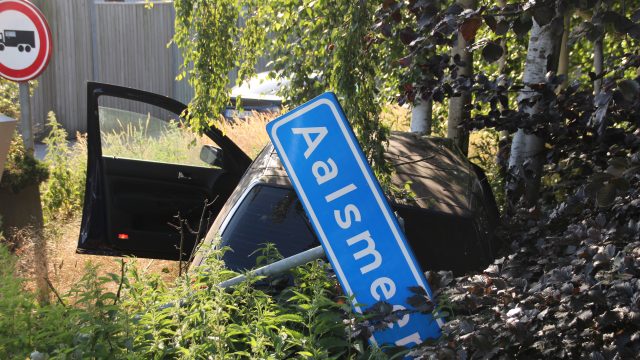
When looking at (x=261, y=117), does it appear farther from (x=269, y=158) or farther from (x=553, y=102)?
(x=553, y=102)

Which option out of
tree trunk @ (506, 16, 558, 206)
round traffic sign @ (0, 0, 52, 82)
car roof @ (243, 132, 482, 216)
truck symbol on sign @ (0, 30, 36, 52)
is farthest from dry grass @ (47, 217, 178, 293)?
tree trunk @ (506, 16, 558, 206)

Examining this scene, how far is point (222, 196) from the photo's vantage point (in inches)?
227

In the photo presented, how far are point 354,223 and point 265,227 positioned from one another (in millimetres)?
1458

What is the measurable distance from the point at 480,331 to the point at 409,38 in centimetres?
156

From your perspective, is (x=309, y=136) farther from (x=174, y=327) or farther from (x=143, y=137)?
(x=143, y=137)

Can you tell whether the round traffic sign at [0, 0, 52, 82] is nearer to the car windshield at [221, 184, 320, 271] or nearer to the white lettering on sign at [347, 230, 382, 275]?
the car windshield at [221, 184, 320, 271]

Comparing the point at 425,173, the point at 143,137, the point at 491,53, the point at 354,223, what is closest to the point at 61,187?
the point at 143,137

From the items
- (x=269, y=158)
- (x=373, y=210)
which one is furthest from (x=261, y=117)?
(x=373, y=210)

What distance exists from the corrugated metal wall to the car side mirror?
44.3 feet

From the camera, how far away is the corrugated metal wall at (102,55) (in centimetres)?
1905

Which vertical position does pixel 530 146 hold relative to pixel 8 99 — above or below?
below

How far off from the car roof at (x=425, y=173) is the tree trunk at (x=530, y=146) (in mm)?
258

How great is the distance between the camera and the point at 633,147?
10.0ft

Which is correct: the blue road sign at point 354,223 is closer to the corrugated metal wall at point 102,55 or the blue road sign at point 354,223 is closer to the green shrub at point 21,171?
the green shrub at point 21,171
